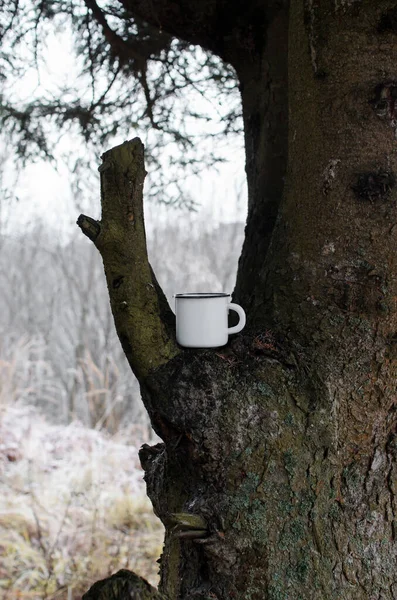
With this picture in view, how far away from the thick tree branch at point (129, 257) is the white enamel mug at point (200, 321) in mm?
33

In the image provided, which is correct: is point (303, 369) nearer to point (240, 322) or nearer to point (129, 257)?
point (240, 322)

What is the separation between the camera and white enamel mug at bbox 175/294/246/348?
41.1 inches

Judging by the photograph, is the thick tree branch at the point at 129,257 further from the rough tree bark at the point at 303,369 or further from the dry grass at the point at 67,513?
the dry grass at the point at 67,513

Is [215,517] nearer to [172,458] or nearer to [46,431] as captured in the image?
[172,458]

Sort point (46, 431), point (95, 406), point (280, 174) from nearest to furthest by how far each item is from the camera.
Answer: point (280, 174) → point (46, 431) → point (95, 406)

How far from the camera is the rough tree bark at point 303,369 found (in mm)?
939

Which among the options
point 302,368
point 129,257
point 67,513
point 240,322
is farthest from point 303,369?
point 67,513

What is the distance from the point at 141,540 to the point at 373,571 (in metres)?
2.01

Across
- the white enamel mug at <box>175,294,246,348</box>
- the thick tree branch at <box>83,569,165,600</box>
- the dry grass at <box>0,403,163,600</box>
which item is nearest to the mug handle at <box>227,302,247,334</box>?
the white enamel mug at <box>175,294,246,348</box>

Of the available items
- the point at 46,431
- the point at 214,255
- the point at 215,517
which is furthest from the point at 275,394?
the point at 214,255

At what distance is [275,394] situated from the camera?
98cm

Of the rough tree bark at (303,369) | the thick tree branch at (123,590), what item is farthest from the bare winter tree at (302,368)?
the thick tree branch at (123,590)

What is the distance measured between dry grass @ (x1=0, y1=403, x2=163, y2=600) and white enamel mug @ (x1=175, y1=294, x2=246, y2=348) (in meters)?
1.67

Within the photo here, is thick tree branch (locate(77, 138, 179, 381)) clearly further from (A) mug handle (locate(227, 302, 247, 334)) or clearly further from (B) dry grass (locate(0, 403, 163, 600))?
(B) dry grass (locate(0, 403, 163, 600))
